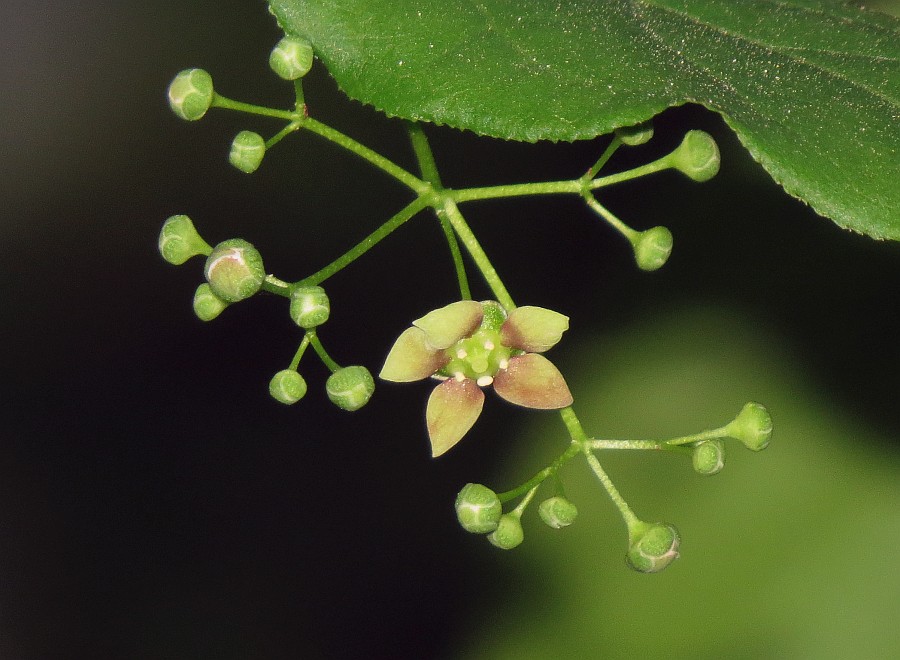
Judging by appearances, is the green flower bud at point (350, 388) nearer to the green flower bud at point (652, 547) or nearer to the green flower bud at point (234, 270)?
the green flower bud at point (234, 270)

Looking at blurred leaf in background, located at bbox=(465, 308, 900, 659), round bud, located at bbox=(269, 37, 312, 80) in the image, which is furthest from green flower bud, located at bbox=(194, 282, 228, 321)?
blurred leaf in background, located at bbox=(465, 308, 900, 659)

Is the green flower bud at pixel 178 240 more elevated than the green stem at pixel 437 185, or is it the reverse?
the green stem at pixel 437 185

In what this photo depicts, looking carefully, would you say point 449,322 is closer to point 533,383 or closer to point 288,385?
point 533,383

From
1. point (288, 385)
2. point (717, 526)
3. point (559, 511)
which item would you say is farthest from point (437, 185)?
point (717, 526)

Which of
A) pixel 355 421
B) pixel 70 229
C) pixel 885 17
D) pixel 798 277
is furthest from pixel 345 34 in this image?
pixel 70 229

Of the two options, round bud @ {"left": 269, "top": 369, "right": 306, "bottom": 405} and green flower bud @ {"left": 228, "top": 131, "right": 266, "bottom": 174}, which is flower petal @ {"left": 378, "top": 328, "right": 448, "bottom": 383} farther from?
green flower bud @ {"left": 228, "top": 131, "right": 266, "bottom": 174}

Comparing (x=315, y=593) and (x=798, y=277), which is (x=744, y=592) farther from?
(x=315, y=593)

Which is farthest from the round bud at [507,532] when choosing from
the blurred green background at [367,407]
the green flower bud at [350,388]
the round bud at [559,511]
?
the blurred green background at [367,407]

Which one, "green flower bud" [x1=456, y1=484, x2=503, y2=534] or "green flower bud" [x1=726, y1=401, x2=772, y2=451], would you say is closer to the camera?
"green flower bud" [x1=456, y1=484, x2=503, y2=534]
